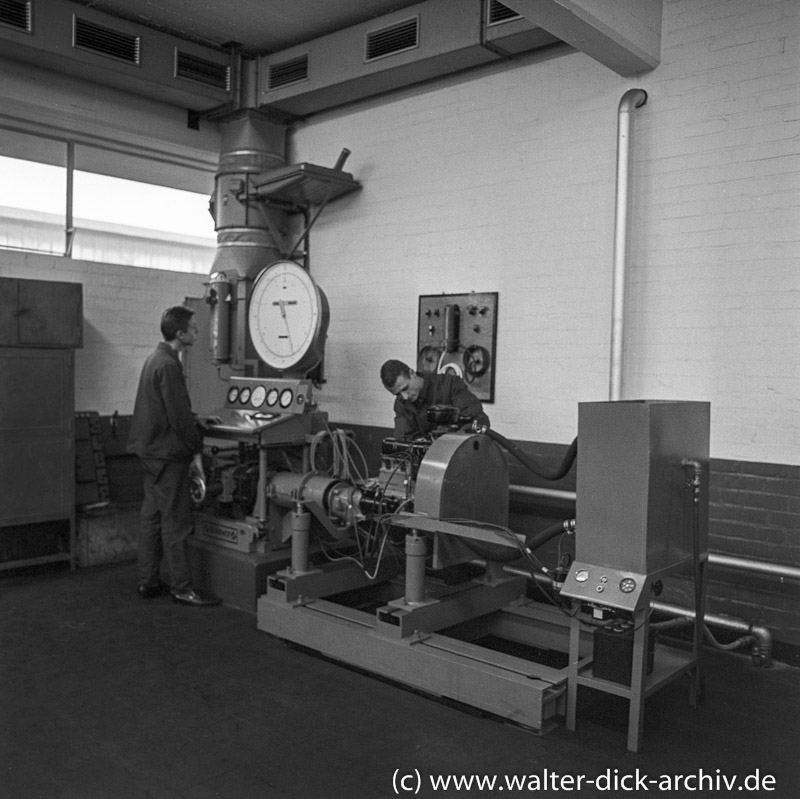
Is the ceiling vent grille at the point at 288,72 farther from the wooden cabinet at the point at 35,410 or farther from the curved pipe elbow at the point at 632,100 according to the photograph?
the curved pipe elbow at the point at 632,100

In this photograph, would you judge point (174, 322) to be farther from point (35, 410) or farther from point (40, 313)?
point (35, 410)

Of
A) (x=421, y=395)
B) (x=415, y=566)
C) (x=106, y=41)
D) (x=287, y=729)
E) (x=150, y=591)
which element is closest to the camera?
(x=287, y=729)

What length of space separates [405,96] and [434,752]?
3957 mm

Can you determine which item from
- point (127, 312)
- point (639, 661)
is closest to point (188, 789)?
point (639, 661)

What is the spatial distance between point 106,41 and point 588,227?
3121mm

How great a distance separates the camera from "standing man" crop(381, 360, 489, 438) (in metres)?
4.07

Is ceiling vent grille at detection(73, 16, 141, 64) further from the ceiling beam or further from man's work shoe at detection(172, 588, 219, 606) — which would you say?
man's work shoe at detection(172, 588, 219, 606)

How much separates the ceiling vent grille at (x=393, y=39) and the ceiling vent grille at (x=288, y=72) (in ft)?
1.82

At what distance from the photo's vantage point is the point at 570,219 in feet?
14.3

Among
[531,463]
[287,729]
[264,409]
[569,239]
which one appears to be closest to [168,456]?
[264,409]

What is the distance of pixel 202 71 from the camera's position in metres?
5.29

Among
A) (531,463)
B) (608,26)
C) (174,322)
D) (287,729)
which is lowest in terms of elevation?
(287,729)

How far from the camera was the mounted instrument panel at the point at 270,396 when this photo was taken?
4457 mm

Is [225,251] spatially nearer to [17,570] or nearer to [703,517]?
[17,570]
